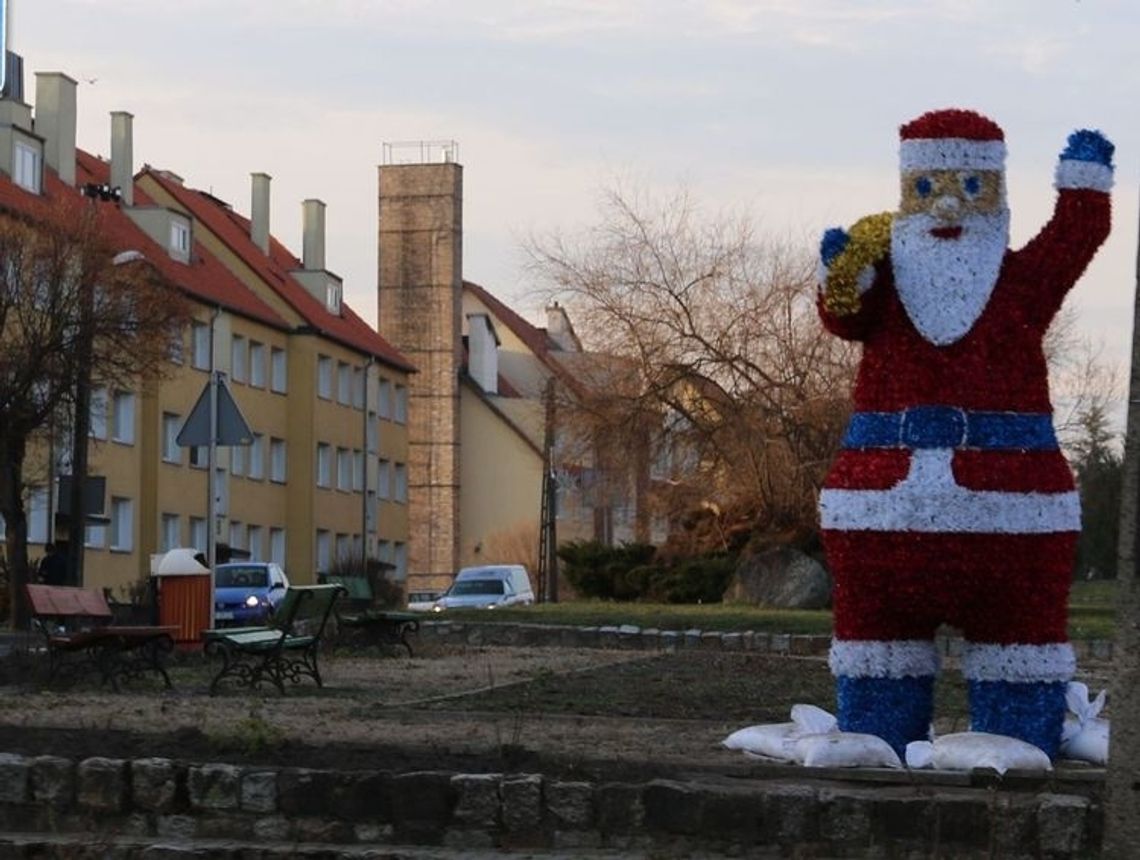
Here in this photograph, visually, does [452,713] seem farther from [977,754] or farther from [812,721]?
[977,754]

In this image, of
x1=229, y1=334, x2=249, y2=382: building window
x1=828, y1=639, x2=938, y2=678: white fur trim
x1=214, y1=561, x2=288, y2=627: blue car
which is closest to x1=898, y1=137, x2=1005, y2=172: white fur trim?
x1=828, y1=639, x2=938, y2=678: white fur trim

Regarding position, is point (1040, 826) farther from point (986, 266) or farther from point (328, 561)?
point (328, 561)

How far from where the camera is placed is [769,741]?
507 inches

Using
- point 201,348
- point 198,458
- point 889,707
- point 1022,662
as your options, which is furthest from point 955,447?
point 201,348

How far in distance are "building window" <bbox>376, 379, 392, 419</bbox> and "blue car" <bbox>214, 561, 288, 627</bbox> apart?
34907 millimetres

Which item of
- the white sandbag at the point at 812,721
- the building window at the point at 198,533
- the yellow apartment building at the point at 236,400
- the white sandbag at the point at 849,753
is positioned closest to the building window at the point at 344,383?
the yellow apartment building at the point at 236,400

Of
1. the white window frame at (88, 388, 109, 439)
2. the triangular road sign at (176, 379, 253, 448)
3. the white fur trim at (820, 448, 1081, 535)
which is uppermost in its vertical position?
the white window frame at (88, 388, 109, 439)

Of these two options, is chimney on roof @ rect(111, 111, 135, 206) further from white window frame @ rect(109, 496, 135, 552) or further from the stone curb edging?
the stone curb edging

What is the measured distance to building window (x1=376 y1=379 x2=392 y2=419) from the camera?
87.2m

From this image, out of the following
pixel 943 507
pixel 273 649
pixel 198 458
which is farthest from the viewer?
pixel 198 458

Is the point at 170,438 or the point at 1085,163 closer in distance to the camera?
the point at 1085,163

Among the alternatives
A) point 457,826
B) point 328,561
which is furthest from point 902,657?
point 328,561

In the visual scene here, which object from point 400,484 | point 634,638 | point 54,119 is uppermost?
point 54,119

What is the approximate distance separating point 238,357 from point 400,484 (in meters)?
17.1
